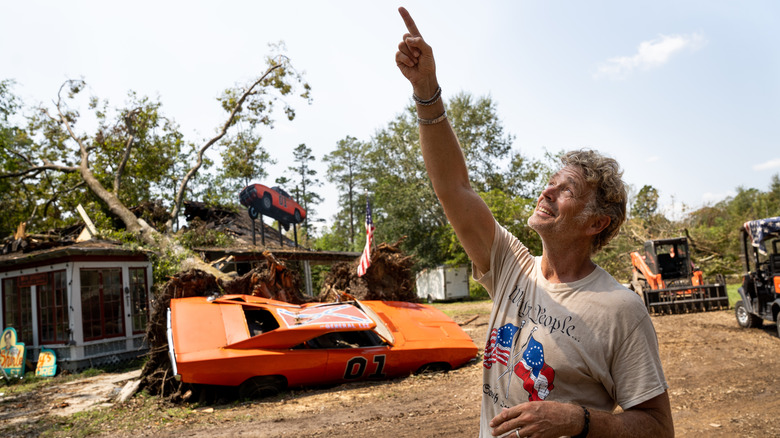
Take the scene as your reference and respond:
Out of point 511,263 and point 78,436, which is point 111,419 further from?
point 511,263

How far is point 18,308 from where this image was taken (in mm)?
13242

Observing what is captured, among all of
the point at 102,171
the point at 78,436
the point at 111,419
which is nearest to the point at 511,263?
the point at 78,436

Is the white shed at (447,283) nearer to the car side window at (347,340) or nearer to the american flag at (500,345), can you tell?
the car side window at (347,340)

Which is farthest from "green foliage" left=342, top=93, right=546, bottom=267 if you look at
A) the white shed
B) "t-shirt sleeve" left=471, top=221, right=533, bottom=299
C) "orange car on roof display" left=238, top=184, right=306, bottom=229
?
"t-shirt sleeve" left=471, top=221, right=533, bottom=299

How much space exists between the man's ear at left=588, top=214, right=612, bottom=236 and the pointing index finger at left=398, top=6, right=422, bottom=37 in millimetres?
919

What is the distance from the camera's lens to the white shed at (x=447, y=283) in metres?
30.7

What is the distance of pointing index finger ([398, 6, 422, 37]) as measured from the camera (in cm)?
181

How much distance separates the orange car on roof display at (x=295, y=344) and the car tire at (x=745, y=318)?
6690mm

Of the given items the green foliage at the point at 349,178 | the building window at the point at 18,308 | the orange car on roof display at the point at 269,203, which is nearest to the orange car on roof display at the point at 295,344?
the orange car on roof display at the point at 269,203

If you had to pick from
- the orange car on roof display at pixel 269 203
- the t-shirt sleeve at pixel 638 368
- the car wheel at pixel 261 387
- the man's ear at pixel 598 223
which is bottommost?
the car wheel at pixel 261 387

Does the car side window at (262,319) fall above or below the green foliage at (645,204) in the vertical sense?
below

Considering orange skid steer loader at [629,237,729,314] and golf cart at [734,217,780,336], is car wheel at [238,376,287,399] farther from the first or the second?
orange skid steer loader at [629,237,729,314]

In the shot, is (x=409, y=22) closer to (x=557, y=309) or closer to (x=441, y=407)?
(x=557, y=309)

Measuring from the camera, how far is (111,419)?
6910mm
